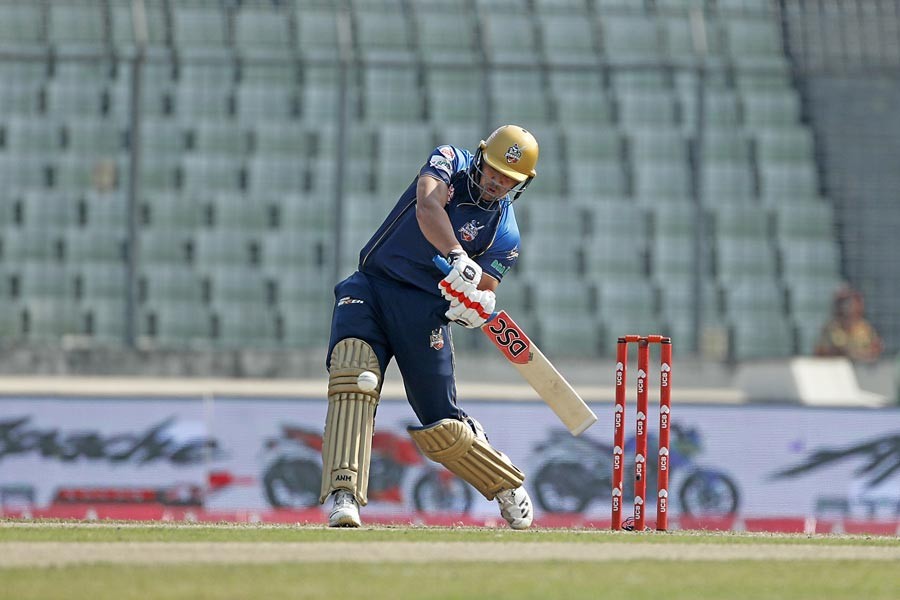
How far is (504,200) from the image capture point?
23.7 ft

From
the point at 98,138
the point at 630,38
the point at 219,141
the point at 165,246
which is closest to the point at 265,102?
the point at 219,141

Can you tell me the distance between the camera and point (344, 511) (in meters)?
6.68

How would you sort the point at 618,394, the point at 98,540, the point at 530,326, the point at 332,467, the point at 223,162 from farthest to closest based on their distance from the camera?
the point at 223,162
the point at 530,326
the point at 618,394
the point at 332,467
the point at 98,540

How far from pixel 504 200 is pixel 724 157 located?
391 inches

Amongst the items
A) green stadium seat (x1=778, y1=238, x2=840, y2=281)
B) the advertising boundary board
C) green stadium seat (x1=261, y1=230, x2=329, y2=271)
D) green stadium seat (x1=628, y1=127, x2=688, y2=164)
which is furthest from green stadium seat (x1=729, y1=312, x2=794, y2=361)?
green stadium seat (x1=261, y1=230, x2=329, y2=271)

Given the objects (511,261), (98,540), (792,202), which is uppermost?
(792,202)

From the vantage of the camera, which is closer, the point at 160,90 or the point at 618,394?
the point at 618,394

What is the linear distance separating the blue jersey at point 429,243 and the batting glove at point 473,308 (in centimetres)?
26

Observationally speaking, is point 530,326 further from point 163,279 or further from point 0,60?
point 0,60

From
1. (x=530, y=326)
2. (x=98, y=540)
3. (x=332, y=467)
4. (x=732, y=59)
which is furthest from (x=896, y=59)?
(x=98, y=540)

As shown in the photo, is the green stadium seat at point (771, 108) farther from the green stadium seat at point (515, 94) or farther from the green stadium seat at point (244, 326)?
the green stadium seat at point (244, 326)

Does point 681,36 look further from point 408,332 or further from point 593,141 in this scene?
point 408,332

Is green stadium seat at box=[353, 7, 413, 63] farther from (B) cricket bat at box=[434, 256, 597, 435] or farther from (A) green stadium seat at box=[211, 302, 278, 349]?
(B) cricket bat at box=[434, 256, 597, 435]

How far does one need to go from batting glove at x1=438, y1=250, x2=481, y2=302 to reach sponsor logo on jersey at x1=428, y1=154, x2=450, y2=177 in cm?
41
